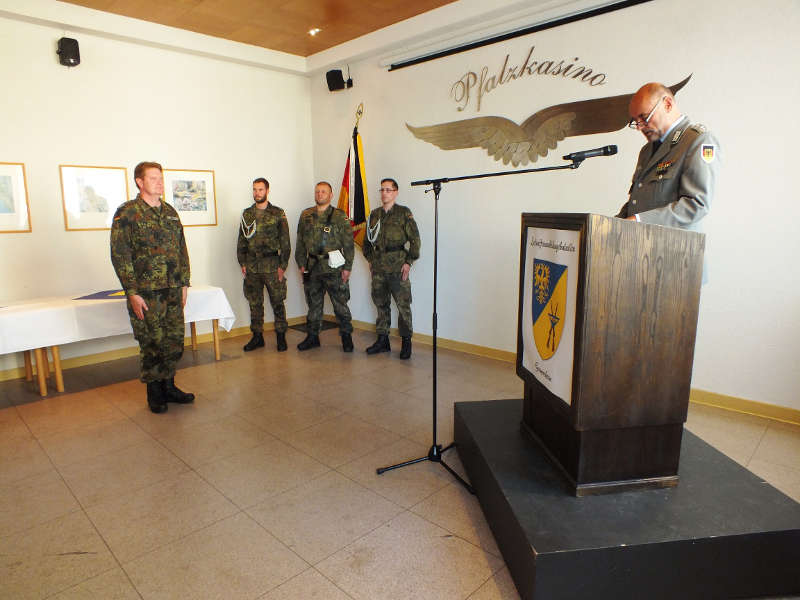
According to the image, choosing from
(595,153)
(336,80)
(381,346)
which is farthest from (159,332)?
(336,80)

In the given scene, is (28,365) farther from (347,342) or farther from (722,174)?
(722,174)

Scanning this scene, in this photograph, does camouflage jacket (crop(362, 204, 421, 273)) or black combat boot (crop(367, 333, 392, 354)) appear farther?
black combat boot (crop(367, 333, 392, 354))

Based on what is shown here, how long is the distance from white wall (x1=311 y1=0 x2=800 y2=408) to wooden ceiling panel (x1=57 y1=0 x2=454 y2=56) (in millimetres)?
657

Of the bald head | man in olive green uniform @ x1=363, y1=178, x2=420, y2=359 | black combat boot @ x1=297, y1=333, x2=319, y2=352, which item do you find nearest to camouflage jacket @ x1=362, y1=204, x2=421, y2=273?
man in olive green uniform @ x1=363, y1=178, x2=420, y2=359

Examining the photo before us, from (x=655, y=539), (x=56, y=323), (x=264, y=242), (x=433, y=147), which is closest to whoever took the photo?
(x=655, y=539)

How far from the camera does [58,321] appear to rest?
12.2 ft

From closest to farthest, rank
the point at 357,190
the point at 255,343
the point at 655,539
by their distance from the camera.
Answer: the point at 655,539
the point at 255,343
the point at 357,190

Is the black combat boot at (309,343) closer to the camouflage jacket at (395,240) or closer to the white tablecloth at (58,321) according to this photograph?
the camouflage jacket at (395,240)

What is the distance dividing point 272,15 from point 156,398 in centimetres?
341

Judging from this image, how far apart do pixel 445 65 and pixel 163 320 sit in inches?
132

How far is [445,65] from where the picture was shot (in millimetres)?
4641

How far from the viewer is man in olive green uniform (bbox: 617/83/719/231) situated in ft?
6.30

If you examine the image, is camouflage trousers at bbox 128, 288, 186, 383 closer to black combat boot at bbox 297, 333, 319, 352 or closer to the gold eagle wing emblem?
black combat boot at bbox 297, 333, 319, 352

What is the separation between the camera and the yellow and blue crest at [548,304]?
5.75ft
